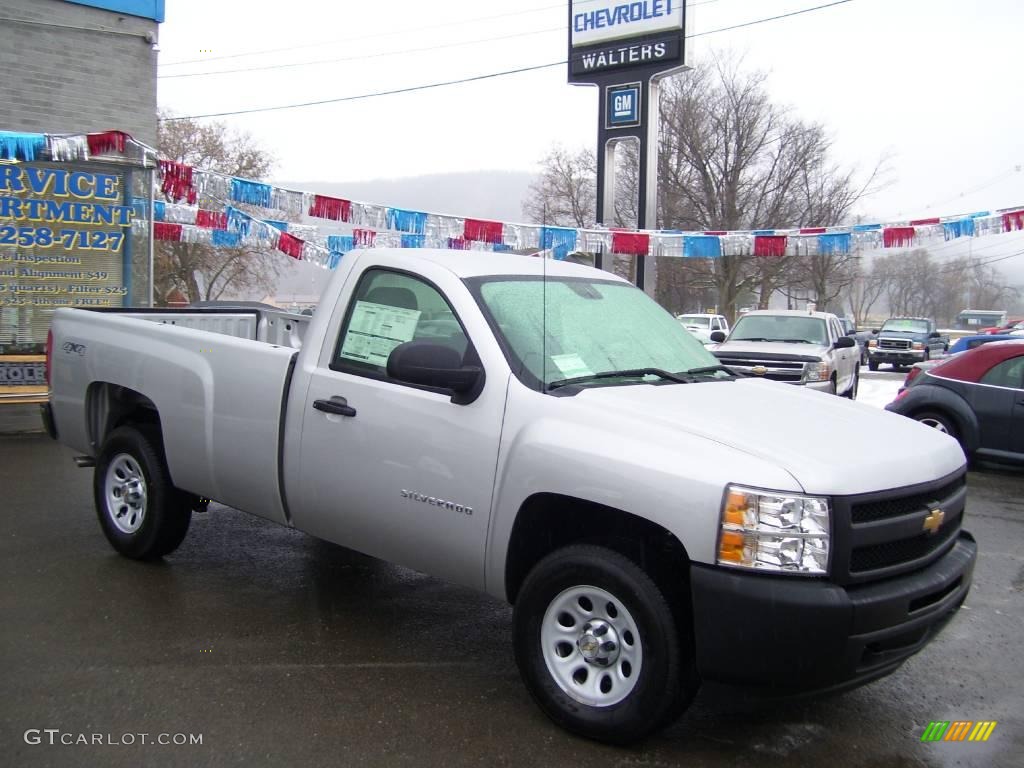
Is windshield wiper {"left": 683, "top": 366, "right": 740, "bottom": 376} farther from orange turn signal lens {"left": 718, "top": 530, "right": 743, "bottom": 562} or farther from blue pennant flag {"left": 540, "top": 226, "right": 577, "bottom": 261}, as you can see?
blue pennant flag {"left": 540, "top": 226, "right": 577, "bottom": 261}

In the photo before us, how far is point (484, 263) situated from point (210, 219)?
15.6 metres

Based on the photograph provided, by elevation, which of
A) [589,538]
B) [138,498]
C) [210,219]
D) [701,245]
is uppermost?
[210,219]

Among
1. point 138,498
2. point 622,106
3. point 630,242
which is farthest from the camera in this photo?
point 622,106

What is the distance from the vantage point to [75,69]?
13.1 meters

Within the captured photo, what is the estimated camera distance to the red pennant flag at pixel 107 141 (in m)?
11.3

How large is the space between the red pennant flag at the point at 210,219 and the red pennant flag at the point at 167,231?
61 centimetres

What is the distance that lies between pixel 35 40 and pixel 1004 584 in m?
13.5

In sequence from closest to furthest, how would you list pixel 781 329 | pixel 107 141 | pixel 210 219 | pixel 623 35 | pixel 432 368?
1. pixel 432 368
2. pixel 107 141
3. pixel 781 329
4. pixel 210 219
5. pixel 623 35

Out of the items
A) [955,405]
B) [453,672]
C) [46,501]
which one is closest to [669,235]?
[955,405]

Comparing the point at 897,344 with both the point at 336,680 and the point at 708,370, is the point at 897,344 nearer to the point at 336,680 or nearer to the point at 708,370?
the point at 708,370

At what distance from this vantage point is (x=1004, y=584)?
232 inches

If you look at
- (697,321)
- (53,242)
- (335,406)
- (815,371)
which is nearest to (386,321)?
(335,406)

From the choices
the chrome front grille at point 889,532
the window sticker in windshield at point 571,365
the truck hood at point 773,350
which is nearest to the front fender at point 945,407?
the truck hood at point 773,350

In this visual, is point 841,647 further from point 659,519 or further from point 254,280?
point 254,280
